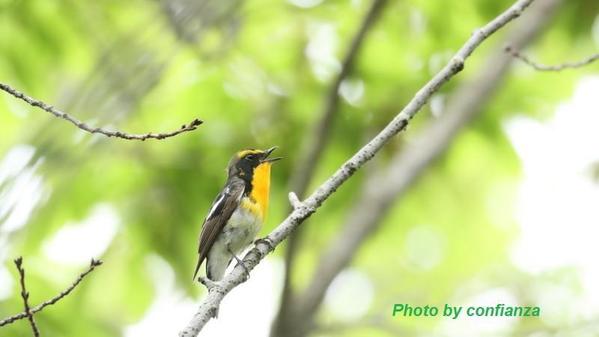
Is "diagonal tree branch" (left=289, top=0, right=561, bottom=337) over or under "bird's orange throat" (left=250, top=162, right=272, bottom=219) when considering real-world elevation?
over

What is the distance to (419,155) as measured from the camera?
5.93 metres

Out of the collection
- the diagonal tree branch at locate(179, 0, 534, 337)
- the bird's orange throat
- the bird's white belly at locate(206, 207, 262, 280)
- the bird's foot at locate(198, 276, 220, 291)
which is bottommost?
the bird's foot at locate(198, 276, 220, 291)

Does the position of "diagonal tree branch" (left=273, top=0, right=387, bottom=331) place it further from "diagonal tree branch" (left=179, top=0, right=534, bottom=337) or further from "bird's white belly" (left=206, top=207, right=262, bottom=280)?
"diagonal tree branch" (left=179, top=0, right=534, bottom=337)

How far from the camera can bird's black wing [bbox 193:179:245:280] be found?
4770 mm

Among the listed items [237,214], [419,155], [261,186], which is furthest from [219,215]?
[419,155]

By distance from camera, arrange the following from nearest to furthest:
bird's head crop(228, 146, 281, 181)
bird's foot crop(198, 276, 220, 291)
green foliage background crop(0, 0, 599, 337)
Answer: bird's foot crop(198, 276, 220, 291), bird's head crop(228, 146, 281, 181), green foliage background crop(0, 0, 599, 337)

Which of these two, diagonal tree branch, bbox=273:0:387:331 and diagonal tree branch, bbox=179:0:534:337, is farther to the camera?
diagonal tree branch, bbox=273:0:387:331

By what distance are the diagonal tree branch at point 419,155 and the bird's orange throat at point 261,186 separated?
0.77m

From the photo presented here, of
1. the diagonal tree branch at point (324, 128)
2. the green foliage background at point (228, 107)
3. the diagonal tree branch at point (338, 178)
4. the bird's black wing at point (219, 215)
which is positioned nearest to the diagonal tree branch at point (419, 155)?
the green foliage background at point (228, 107)

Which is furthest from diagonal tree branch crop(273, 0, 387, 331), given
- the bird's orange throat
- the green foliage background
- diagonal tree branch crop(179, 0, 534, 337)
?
diagonal tree branch crop(179, 0, 534, 337)

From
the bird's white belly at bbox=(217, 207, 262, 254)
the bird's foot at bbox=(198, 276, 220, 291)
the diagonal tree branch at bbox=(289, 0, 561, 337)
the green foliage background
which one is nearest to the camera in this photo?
the bird's foot at bbox=(198, 276, 220, 291)

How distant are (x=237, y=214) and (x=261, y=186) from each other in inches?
9.0

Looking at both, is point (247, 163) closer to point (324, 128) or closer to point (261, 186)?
point (261, 186)

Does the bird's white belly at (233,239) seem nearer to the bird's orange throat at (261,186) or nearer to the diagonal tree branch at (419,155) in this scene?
the bird's orange throat at (261,186)
